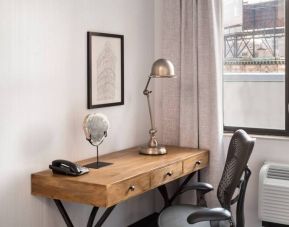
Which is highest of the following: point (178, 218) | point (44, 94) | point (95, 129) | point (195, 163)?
point (44, 94)

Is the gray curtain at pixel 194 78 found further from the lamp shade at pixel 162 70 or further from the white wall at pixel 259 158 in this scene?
the lamp shade at pixel 162 70

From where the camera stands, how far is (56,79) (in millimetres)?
3010

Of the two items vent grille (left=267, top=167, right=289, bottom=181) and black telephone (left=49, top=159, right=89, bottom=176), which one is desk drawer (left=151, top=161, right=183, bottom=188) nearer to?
black telephone (left=49, top=159, right=89, bottom=176)

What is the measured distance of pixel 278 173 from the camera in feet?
11.4

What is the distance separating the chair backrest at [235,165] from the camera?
257 centimetres

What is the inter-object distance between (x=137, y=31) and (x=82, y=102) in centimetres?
91

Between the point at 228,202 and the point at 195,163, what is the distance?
35.6 inches

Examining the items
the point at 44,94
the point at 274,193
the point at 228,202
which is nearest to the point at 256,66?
the point at 274,193

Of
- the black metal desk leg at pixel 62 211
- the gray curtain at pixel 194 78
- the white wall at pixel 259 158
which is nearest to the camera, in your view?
the black metal desk leg at pixel 62 211

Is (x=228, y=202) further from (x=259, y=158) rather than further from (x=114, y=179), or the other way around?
(x=259, y=158)

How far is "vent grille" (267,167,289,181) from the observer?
136 inches

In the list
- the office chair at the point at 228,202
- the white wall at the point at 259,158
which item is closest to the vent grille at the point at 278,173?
the white wall at the point at 259,158

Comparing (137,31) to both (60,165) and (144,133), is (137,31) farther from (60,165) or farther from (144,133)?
(60,165)

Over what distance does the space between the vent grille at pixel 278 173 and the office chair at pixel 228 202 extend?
0.75 meters
